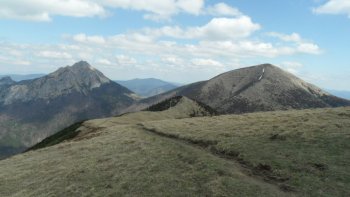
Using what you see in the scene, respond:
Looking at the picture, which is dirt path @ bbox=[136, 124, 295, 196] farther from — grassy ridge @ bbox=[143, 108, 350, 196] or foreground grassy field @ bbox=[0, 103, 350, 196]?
grassy ridge @ bbox=[143, 108, 350, 196]

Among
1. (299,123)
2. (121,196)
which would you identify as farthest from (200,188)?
(299,123)

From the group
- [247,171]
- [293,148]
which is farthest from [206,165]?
[293,148]

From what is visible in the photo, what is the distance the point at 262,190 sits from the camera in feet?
91.4

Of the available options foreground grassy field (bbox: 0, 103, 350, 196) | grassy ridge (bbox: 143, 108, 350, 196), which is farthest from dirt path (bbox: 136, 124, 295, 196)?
grassy ridge (bbox: 143, 108, 350, 196)

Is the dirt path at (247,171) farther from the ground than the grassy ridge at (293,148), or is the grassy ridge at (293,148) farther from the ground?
the grassy ridge at (293,148)

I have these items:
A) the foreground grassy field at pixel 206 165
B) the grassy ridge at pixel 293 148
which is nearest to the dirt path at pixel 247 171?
the foreground grassy field at pixel 206 165

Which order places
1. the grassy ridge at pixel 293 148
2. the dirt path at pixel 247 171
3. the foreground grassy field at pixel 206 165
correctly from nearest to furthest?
the dirt path at pixel 247 171
the grassy ridge at pixel 293 148
the foreground grassy field at pixel 206 165

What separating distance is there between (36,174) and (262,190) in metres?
25.5

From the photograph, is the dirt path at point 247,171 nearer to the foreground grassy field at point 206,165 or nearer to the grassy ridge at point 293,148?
the foreground grassy field at point 206,165

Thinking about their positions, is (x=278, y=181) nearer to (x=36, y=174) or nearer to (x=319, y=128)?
(x=319, y=128)

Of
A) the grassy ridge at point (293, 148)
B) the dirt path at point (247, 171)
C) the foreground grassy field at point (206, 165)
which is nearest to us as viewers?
the dirt path at point (247, 171)

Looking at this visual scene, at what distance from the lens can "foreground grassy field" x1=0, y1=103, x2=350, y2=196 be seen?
29344 mm

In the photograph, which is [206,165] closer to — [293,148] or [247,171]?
[247,171]

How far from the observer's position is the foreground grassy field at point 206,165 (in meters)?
29.3
